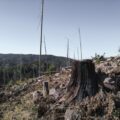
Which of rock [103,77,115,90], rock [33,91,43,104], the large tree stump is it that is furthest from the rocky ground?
the large tree stump

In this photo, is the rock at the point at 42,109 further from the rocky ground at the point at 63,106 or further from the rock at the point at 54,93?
the rock at the point at 54,93

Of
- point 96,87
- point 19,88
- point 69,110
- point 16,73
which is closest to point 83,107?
point 69,110

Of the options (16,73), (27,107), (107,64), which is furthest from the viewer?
(16,73)

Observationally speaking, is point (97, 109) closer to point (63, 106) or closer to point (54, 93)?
point (63, 106)

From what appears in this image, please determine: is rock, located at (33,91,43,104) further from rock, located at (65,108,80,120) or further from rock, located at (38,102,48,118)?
rock, located at (65,108,80,120)

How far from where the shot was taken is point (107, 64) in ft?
56.1

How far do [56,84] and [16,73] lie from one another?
7758 cm

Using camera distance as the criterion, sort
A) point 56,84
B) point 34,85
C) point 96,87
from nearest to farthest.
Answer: point 96,87 < point 56,84 < point 34,85

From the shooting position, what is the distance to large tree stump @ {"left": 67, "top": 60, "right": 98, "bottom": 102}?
12730 millimetres

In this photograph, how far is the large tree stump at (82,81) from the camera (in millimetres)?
12730

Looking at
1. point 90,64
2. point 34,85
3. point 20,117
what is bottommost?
point 20,117

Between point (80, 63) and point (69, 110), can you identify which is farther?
point (80, 63)

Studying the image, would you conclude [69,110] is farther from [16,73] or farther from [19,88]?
[16,73]

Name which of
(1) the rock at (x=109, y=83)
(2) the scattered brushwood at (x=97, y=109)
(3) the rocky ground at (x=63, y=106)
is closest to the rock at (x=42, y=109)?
(3) the rocky ground at (x=63, y=106)
